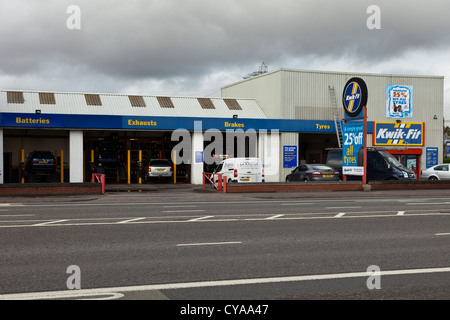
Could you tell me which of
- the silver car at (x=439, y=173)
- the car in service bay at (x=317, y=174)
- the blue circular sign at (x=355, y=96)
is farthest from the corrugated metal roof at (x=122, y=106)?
the silver car at (x=439, y=173)

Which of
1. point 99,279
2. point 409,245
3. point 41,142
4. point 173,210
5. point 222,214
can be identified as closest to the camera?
point 99,279

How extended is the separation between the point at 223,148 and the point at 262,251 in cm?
3262

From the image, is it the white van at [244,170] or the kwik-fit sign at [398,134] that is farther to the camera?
the kwik-fit sign at [398,134]

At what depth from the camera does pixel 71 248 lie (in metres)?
9.52

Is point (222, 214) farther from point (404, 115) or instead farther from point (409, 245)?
point (404, 115)

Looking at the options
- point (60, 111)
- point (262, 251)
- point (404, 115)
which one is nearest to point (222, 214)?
point (262, 251)

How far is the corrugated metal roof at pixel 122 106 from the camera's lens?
1401 inches

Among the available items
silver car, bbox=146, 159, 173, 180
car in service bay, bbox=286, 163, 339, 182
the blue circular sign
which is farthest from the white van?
silver car, bbox=146, 159, 173, 180

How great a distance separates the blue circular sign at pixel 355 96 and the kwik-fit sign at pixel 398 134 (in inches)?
485

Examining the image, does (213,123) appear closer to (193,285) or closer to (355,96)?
(355,96)

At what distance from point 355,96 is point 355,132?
1852 millimetres

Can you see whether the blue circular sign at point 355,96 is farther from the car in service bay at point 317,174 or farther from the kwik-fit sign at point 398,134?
the kwik-fit sign at point 398,134

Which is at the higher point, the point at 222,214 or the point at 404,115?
the point at 404,115

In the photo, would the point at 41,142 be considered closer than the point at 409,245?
No
